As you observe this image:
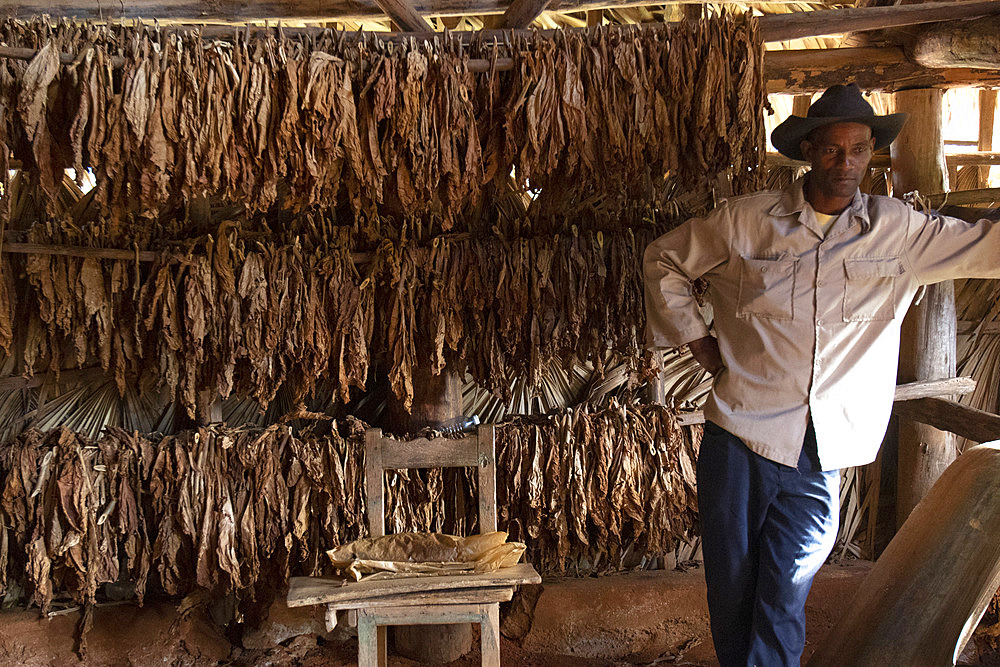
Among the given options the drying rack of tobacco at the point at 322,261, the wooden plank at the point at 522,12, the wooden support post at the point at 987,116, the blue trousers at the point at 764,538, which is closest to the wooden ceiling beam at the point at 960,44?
the drying rack of tobacco at the point at 322,261

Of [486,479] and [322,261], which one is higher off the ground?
[322,261]

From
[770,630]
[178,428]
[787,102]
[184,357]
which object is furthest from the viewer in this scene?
[787,102]

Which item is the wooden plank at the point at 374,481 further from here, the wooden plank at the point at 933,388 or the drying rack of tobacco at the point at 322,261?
the wooden plank at the point at 933,388

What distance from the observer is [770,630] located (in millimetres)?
Answer: 2887

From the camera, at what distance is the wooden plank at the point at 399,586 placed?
2879 millimetres

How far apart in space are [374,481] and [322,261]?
102cm

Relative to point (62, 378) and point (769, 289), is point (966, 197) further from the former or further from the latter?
point (62, 378)

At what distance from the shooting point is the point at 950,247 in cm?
288

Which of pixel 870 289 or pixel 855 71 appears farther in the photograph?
pixel 855 71

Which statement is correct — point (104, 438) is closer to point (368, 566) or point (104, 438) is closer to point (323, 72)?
point (368, 566)

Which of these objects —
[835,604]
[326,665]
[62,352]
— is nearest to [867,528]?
[835,604]

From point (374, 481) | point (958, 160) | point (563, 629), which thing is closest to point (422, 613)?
point (374, 481)

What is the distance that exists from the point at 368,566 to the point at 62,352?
1963mm

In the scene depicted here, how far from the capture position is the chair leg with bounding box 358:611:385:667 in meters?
2.91
